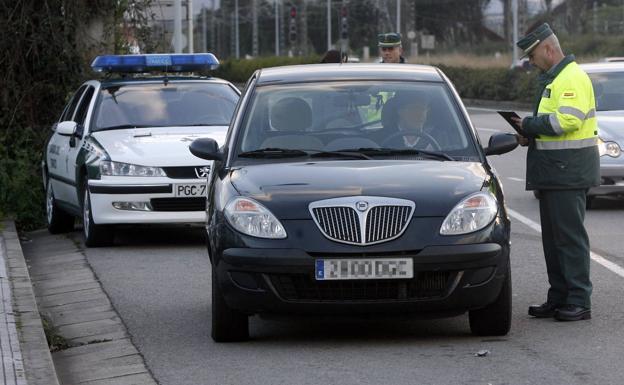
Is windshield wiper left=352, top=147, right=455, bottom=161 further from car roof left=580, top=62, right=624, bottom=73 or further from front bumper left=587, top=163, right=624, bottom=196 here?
car roof left=580, top=62, right=624, bottom=73

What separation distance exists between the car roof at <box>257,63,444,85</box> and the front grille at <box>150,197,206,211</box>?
333 centimetres

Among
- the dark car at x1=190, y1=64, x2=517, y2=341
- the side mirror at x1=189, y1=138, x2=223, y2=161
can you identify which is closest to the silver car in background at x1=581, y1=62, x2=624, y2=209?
the side mirror at x1=189, y1=138, x2=223, y2=161

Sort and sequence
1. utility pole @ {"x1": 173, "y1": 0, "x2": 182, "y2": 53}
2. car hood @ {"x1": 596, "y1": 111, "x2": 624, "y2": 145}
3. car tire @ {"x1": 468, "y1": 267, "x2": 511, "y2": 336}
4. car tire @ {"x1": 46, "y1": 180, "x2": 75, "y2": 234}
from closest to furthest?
car tire @ {"x1": 468, "y1": 267, "x2": 511, "y2": 336}, car tire @ {"x1": 46, "y1": 180, "x2": 75, "y2": 234}, car hood @ {"x1": 596, "y1": 111, "x2": 624, "y2": 145}, utility pole @ {"x1": 173, "y1": 0, "x2": 182, "y2": 53}

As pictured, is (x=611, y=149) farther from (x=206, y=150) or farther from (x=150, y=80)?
(x=206, y=150)

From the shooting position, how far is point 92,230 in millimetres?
12711

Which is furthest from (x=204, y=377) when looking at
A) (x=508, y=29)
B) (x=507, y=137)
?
(x=508, y=29)

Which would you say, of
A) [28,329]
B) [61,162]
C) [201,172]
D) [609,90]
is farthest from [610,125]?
[28,329]

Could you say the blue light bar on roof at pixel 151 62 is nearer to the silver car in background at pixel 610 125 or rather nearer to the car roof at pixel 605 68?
the silver car in background at pixel 610 125

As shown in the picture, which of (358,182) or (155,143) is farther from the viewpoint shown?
(155,143)

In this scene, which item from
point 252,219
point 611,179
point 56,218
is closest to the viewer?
point 252,219

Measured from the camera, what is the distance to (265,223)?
761 centimetres

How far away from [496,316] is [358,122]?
144 cm

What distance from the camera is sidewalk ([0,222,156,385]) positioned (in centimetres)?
730

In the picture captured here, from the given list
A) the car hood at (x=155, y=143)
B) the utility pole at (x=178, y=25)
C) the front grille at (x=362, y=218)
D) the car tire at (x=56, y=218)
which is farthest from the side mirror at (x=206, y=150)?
the utility pole at (x=178, y=25)
